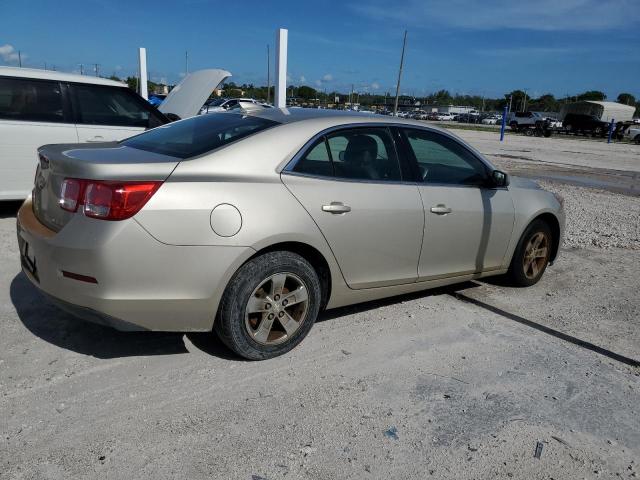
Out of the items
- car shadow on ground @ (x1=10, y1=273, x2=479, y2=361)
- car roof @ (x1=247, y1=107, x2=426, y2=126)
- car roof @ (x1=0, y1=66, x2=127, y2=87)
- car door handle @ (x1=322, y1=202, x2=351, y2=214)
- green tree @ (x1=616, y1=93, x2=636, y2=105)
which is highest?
green tree @ (x1=616, y1=93, x2=636, y2=105)

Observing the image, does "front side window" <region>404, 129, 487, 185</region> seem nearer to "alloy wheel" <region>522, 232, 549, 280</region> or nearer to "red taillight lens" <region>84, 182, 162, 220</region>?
"alloy wheel" <region>522, 232, 549, 280</region>

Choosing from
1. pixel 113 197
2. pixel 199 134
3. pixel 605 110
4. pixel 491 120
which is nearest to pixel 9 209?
pixel 199 134

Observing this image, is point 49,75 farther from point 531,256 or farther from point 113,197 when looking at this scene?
point 531,256

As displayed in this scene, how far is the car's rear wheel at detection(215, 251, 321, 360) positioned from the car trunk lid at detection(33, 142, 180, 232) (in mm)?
752

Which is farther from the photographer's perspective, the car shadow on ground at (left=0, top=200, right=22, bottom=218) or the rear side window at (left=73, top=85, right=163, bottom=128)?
the car shadow on ground at (left=0, top=200, right=22, bottom=218)

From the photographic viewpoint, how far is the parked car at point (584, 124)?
147ft

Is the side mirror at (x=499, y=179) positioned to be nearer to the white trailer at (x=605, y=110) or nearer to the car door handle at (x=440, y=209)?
the car door handle at (x=440, y=209)

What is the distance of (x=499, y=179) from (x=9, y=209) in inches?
240

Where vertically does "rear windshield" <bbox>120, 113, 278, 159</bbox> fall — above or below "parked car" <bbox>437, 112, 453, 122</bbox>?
above

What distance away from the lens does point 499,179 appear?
179 inches

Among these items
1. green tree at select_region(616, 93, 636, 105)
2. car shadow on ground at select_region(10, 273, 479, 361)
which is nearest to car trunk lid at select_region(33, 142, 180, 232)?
car shadow on ground at select_region(10, 273, 479, 361)

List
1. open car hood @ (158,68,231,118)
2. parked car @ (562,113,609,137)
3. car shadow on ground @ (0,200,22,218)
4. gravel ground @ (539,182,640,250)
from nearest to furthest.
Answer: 1. car shadow on ground @ (0,200,22,218)
2. gravel ground @ (539,182,640,250)
3. open car hood @ (158,68,231,118)
4. parked car @ (562,113,609,137)

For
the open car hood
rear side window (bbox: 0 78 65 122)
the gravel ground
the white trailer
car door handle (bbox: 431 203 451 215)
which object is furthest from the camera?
the white trailer

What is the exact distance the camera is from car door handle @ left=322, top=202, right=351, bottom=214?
3.44 meters
